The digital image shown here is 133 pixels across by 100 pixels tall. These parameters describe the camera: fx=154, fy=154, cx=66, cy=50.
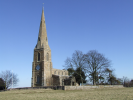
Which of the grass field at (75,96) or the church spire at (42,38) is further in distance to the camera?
the church spire at (42,38)

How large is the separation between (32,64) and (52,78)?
8.92 metres

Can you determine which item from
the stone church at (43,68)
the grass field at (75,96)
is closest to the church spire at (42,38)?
the stone church at (43,68)

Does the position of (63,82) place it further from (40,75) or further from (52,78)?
(40,75)

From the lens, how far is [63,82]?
55750 millimetres

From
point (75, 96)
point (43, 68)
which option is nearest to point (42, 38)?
point (43, 68)

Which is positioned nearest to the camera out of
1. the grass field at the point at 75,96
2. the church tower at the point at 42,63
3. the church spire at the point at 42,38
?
the grass field at the point at 75,96

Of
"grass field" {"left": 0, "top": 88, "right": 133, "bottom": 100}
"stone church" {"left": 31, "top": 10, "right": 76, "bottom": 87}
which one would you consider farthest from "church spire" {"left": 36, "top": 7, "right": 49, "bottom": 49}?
"grass field" {"left": 0, "top": 88, "right": 133, "bottom": 100}

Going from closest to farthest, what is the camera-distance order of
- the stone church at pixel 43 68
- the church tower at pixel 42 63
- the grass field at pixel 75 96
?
the grass field at pixel 75 96, the church tower at pixel 42 63, the stone church at pixel 43 68

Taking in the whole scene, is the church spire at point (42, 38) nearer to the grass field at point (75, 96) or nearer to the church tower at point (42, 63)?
the church tower at point (42, 63)

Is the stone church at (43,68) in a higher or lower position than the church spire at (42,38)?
lower

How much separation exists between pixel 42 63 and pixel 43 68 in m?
1.84

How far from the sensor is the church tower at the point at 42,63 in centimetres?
5303

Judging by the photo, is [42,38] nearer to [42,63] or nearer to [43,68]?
[42,63]

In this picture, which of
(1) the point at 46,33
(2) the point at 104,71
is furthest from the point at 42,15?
(2) the point at 104,71
